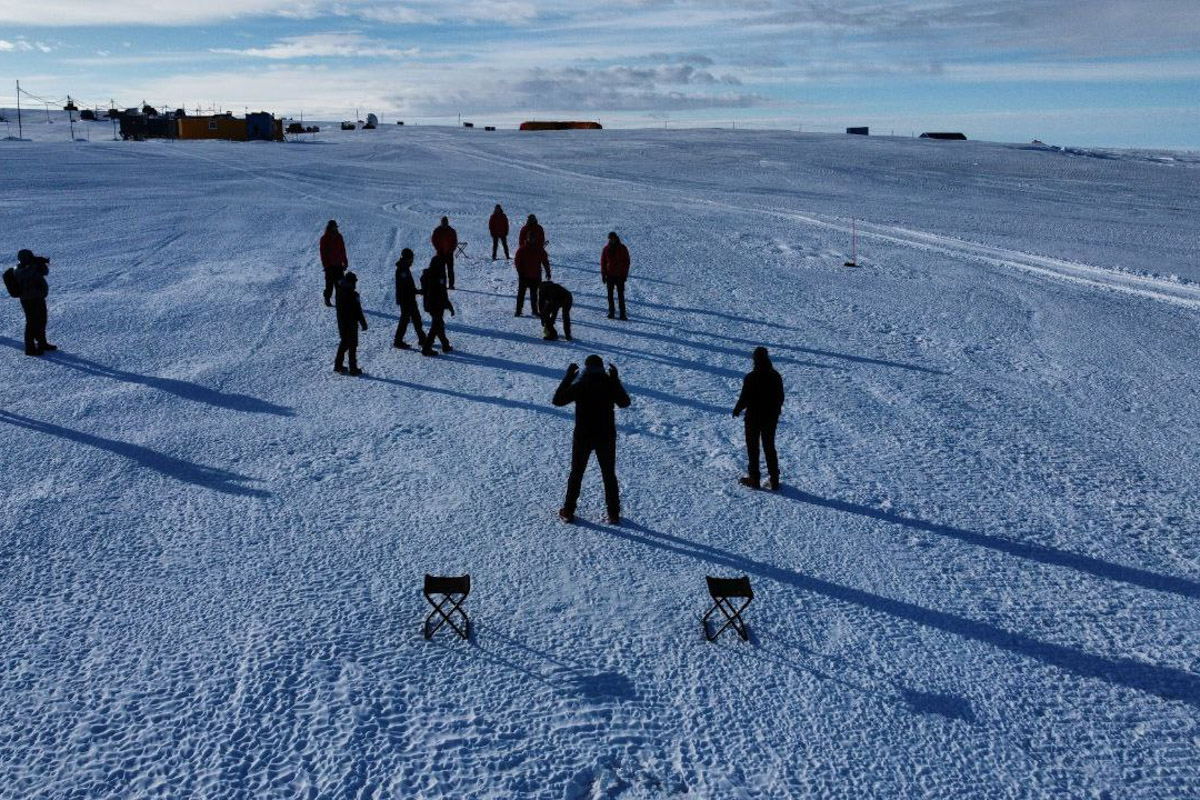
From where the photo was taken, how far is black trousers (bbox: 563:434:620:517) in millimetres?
7781

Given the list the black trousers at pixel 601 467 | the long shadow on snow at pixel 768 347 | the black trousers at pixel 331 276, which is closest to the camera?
the black trousers at pixel 601 467

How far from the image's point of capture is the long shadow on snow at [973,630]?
6.04 m

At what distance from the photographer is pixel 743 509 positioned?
8438 millimetres

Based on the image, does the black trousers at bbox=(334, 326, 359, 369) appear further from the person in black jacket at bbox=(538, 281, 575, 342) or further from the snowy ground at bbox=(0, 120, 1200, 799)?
the person in black jacket at bbox=(538, 281, 575, 342)

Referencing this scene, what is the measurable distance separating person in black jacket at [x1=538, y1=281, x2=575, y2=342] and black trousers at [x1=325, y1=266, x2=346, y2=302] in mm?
3861

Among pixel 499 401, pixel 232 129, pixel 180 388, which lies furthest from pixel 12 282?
pixel 232 129

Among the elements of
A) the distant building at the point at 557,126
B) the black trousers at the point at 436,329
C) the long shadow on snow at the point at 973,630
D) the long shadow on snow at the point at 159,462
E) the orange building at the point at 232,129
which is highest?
the distant building at the point at 557,126

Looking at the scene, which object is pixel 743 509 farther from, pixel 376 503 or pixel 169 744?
pixel 169 744

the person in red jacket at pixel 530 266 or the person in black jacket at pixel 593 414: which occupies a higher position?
the person in red jacket at pixel 530 266

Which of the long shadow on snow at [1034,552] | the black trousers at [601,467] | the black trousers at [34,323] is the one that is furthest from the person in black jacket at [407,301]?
the long shadow on snow at [1034,552]

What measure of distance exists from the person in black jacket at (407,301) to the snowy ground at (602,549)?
2.00 ft

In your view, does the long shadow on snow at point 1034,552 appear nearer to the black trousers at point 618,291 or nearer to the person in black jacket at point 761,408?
the person in black jacket at point 761,408

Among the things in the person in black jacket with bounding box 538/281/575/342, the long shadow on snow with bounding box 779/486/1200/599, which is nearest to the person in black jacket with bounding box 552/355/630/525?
the long shadow on snow with bounding box 779/486/1200/599

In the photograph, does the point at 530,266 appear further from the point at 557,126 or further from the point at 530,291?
the point at 557,126
